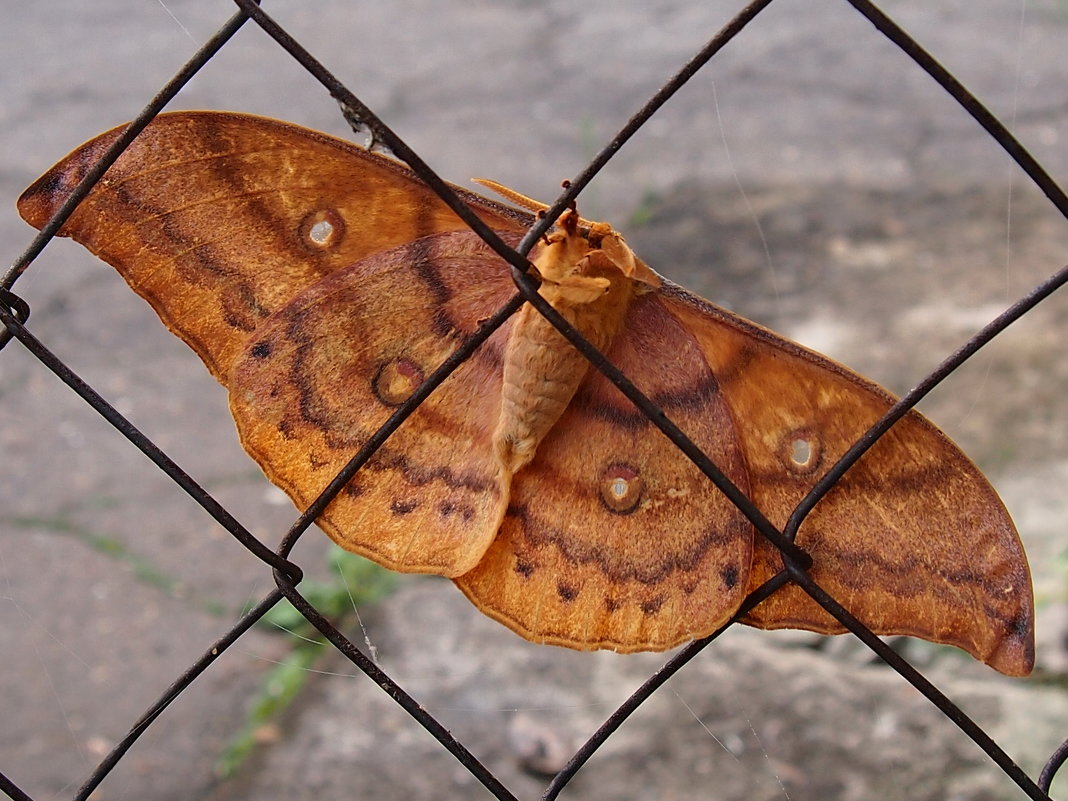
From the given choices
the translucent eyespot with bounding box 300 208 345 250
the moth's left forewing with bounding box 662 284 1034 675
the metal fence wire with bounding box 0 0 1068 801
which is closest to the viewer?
the metal fence wire with bounding box 0 0 1068 801

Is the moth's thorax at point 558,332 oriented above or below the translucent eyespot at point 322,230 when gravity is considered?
below

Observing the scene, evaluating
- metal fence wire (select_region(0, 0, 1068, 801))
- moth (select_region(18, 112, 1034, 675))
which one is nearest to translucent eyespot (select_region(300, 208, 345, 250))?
moth (select_region(18, 112, 1034, 675))

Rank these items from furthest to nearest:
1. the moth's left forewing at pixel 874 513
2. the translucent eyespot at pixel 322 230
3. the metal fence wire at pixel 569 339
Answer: the translucent eyespot at pixel 322 230, the moth's left forewing at pixel 874 513, the metal fence wire at pixel 569 339

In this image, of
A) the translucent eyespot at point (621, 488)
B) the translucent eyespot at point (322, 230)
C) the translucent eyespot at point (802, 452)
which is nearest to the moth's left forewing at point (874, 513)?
A: the translucent eyespot at point (802, 452)

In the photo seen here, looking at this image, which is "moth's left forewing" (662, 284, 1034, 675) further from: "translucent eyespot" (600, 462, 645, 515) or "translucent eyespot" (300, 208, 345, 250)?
"translucent eyespot" (300, 208, 345, 250)

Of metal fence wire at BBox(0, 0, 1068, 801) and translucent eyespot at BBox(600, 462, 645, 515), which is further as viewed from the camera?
translucent eyespot at BBox(600, 462, 645, 515)

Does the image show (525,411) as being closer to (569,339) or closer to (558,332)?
(558,332)

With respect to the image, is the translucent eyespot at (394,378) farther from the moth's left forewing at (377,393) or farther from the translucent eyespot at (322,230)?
the translucent eyespot at (322,230)
